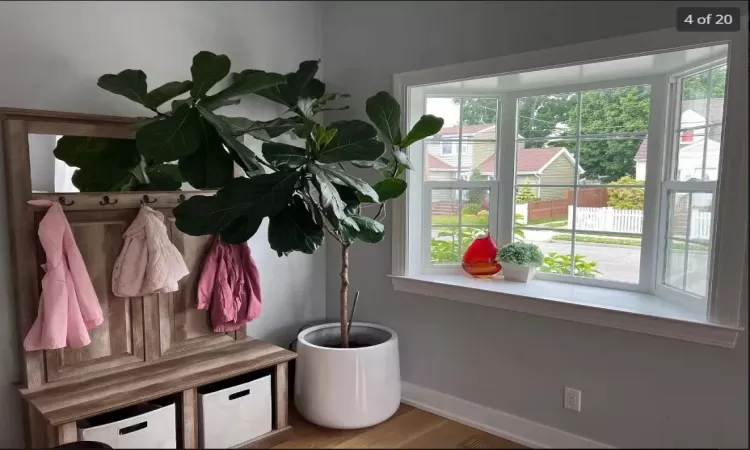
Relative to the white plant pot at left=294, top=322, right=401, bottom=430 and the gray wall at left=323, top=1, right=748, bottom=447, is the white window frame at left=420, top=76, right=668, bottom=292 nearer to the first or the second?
the gray wall at left=323, top=1, right=748, bottom=447

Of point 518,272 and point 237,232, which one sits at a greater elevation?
point 237,232

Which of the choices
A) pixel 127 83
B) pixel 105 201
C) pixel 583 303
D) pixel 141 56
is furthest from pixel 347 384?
pixel 141 56

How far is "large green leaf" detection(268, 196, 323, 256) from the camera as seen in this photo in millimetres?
1420

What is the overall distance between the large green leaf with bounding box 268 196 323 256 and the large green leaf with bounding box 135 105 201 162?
0.30m

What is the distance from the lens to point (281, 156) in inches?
58.5

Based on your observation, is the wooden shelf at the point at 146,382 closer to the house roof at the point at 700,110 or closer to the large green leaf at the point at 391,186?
the large green leaf at the point at 391,186

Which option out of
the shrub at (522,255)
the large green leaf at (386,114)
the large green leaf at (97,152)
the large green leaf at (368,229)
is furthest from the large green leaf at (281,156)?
the shrub at (522,255)

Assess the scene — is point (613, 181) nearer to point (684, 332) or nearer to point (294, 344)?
point (684, 332)

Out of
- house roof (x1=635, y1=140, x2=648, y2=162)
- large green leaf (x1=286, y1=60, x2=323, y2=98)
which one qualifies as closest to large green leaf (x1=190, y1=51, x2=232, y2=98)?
large green leaf (x1=286, y1=60, x2=323, y2=98)

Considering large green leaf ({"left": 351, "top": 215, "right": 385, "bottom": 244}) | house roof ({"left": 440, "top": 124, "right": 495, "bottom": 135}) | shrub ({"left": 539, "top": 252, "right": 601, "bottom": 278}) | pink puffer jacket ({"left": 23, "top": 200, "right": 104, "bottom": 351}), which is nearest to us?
pink puffer jacket ({"left": 23, "top": 200, "right": 104, "bottom": 351})

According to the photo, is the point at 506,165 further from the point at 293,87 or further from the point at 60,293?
the point at 60,293

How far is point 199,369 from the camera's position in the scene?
201 centimetres

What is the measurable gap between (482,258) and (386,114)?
2.62ft

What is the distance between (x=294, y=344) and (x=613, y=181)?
5.46 ft
